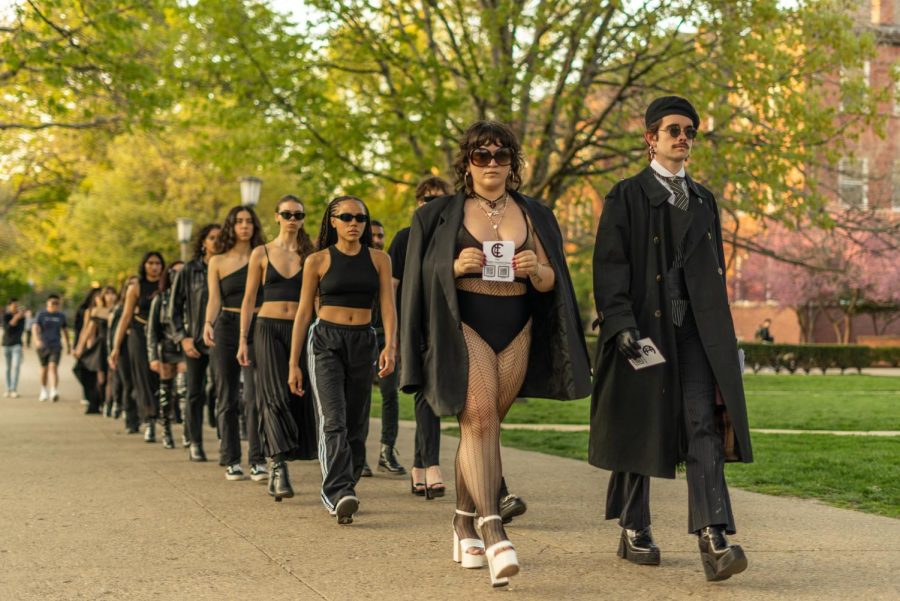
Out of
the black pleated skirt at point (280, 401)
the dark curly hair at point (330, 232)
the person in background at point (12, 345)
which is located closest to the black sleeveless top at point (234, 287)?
the black pleated skirt at point (280, 401)

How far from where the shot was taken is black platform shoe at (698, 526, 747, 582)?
5180mm

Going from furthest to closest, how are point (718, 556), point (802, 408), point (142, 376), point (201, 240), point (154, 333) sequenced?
point (802, 408) < point (142, 376) < point (154, 333) < point (201, 240) < point (718, 556)

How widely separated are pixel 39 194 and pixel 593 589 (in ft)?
119

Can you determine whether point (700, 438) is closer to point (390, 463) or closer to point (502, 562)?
point (502, 562)

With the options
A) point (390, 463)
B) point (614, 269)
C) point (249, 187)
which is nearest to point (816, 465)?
point (390, 463)

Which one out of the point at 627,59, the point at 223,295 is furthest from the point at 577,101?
the point at 223,295

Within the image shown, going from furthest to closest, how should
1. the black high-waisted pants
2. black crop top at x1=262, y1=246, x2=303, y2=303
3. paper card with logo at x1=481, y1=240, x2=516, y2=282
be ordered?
1. the black high-waisted pants
2. black crop top at x1=262, y1=246, x2=303, y2=303
3. paper card with logo at x1=481, y1=240, x2=516, y2=282

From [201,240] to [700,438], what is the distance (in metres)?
6.40

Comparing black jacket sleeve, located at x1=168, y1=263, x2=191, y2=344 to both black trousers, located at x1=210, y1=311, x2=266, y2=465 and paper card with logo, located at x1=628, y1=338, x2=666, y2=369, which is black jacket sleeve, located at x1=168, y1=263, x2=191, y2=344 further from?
paper card with logo, located at x1=628, y1=338, x2=666, y2=369

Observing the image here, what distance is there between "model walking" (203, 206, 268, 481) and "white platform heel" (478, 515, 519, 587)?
4575 mm

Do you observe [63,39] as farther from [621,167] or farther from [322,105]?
[621,167]

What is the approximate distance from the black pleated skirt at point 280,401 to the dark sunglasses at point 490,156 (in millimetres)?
3105

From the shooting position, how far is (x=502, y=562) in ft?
16.7

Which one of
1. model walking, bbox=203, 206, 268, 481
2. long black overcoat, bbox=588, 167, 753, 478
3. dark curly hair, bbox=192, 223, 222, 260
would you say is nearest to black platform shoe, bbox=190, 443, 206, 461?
model walking, bbox=203, 206, 268, 481
